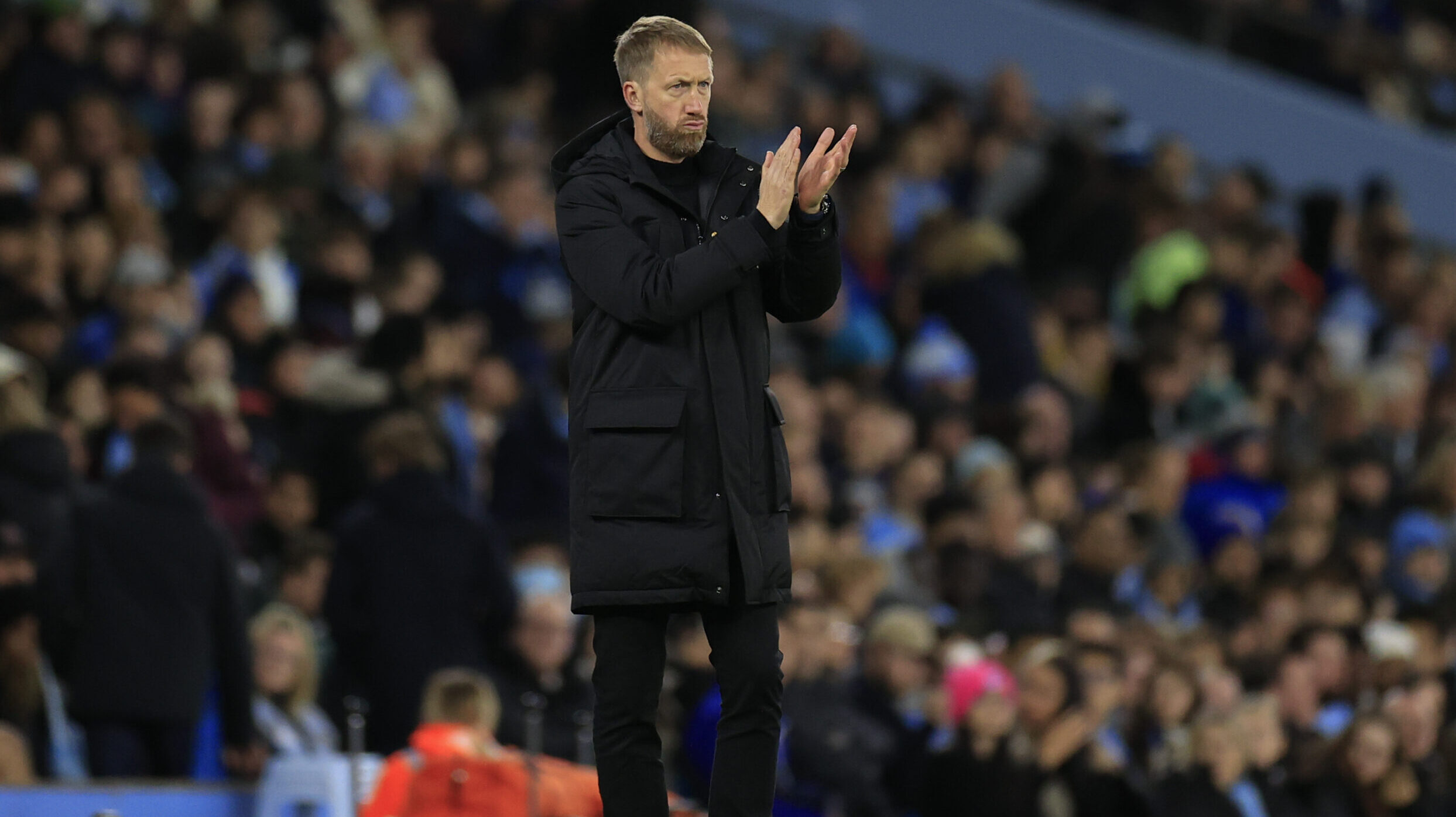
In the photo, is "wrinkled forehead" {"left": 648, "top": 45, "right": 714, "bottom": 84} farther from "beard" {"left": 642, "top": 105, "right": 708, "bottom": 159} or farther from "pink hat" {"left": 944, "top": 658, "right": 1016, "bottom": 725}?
"pink hat" {"left": 944, "top": 658, "right": 1016, "bottom": 725}

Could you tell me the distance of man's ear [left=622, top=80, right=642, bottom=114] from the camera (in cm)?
488

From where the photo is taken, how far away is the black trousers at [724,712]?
482 cm

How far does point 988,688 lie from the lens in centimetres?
945

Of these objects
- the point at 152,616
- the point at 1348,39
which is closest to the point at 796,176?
the point at 152,616

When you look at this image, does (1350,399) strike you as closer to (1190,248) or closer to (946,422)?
(1190,248)

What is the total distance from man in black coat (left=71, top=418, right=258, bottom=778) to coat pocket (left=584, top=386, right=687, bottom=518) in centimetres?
382

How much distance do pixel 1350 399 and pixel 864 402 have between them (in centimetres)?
382

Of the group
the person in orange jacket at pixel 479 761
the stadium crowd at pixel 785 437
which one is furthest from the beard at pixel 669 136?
the stadium crowd at pixel 785 437

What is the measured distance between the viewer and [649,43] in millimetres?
4824

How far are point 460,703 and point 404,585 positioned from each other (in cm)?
134

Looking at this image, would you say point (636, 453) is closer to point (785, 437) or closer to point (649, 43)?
point (649, 43)

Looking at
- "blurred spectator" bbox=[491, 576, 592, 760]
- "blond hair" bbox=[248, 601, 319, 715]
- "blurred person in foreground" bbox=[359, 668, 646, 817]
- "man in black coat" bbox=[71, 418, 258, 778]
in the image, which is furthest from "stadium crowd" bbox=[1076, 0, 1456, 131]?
"blurred person in foreground" bbox=[359, 668, 646, 817]

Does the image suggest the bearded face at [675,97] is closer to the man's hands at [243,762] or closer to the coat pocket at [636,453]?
the coat pocket at [636,453]

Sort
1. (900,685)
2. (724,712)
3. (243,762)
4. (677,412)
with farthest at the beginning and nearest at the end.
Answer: (900,685) < (243,762) < (724,712) < (677,412)
